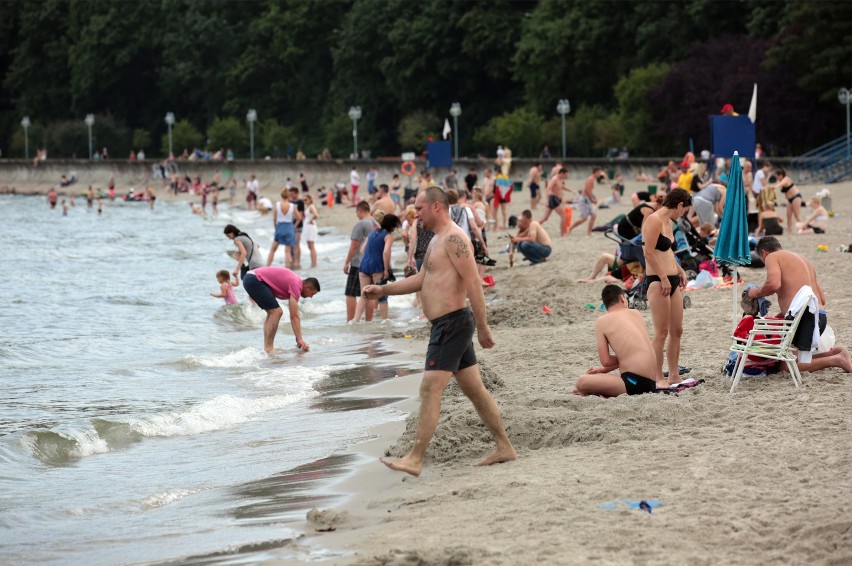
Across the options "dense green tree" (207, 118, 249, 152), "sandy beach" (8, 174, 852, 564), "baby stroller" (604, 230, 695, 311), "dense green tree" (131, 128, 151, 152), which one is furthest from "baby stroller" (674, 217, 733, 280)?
"dense green tree" (131, 128, 151, 152)

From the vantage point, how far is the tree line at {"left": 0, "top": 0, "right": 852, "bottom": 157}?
4666 centimetres

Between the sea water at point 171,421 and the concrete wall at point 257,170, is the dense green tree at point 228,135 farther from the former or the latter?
→ the sea water at point 171,421

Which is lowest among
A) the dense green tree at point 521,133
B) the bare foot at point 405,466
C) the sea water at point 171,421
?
the sea water at point 171,421

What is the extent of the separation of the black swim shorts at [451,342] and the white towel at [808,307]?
2.80 m

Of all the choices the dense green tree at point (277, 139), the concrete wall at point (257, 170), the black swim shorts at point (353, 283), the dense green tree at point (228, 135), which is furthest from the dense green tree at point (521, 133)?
the black swim shorts at point (353, 283)

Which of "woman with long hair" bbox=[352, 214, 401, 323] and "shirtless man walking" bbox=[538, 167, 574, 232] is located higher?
"shirtless man walking" bbox=[538, 167, 574, 232]

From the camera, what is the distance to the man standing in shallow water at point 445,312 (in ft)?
24.8

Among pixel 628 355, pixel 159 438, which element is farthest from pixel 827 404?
pixel 159 438

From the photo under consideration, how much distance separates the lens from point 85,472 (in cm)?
930

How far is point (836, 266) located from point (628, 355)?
8.01 m

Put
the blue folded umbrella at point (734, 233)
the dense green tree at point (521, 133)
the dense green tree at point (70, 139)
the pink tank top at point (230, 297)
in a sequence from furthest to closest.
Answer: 1. the dense green tree at point (70, 139)
2. the dense green tree at point (521, 133)
3. the pink tank top at point (230, 297)
4. the blue folded umbrella at point (734, 233)

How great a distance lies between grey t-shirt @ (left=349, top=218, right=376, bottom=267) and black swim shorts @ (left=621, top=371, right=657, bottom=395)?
6.85 m

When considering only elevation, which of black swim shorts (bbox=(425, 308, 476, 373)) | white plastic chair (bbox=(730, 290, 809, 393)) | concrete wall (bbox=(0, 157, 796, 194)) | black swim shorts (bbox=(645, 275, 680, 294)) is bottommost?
white plastic chair (bbox=(730, 290, 809, 393))

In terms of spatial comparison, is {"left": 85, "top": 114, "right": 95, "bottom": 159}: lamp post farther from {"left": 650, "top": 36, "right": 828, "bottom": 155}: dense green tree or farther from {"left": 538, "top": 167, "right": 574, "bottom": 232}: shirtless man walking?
{"left": 538, "top": 167, "right": 574, "bottom": 232}: shirtless man walking
